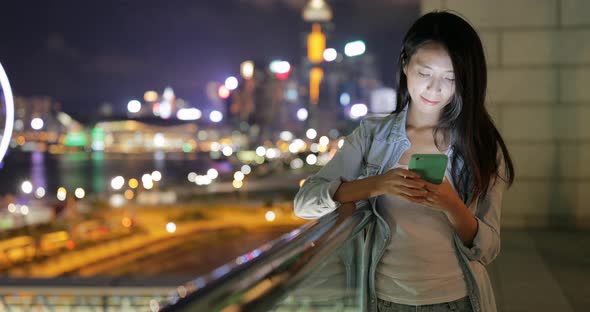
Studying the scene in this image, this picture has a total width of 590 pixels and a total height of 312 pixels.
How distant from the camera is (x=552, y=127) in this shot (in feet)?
15.9

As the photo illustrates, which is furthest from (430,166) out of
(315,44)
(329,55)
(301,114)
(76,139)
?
(76,139)

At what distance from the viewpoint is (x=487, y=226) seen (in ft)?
3.92

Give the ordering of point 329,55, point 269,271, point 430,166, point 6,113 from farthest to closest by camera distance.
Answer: point 329,55 → point 6,113 → point 430,166 → point 269,271

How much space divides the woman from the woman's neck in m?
0.01

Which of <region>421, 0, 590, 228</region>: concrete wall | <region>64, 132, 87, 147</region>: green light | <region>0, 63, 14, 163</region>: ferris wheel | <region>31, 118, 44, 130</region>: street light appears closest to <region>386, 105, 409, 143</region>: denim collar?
<region>421, 0, 590, 228</region>: concrete wall

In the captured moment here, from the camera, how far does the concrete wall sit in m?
4.80

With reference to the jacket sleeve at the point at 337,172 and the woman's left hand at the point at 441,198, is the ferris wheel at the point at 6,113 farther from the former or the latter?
the woman's left hand at the point at 441,198

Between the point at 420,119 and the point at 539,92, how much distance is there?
152 inches

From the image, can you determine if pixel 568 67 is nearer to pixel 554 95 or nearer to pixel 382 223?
pixel 554 95

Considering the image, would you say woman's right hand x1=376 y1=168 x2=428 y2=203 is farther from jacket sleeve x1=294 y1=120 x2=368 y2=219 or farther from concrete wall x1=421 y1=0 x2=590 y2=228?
concrete wall x1=421 y1=0 x2=590 y2=228

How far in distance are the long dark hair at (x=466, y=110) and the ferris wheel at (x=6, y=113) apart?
24.1 feet

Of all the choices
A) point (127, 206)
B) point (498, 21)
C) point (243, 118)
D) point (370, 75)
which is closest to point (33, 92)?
point (243, 118)

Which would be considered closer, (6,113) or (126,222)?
(6,113)

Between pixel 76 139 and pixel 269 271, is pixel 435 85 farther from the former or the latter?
pixel 76 139
